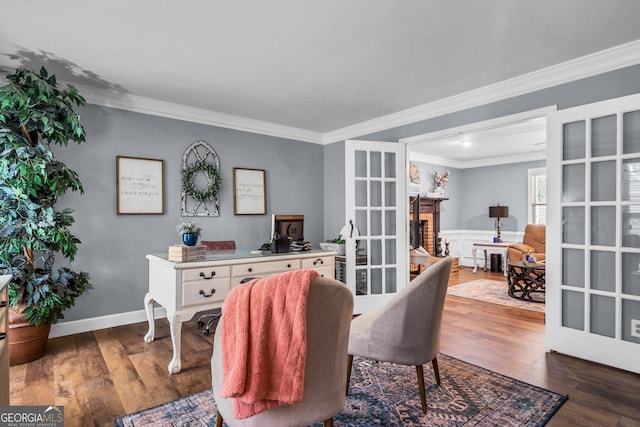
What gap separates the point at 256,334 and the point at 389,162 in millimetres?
3422

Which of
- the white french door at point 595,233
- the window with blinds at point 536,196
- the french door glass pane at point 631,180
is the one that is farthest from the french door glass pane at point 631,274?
the window with blinds at point 536,196

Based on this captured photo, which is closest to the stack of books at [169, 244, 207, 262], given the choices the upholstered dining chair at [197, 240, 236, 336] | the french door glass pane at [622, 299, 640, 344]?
the upholstered dining chair at [197, 240, 236, 336]

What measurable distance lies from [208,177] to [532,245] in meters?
5.79

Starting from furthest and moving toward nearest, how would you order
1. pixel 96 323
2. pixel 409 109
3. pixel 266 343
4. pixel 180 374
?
pixel 409 109
pixel 96 323
pixel 180 374
pixel 266 343

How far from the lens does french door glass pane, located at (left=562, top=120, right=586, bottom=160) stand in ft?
9.60

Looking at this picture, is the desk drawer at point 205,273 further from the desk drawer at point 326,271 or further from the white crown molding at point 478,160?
the white crown molding at point 478,160

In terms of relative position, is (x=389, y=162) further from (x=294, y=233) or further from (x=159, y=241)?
(x=159, y=241)

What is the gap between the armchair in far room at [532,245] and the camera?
235 inches

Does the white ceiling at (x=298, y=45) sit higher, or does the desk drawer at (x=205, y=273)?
the white ceiling at (x=298, y=45)

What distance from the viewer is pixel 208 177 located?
4348 millimetres

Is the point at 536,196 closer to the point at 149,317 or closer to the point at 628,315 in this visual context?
the point at 628,315

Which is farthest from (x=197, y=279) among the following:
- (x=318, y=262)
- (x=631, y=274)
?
(x=631, y=274)

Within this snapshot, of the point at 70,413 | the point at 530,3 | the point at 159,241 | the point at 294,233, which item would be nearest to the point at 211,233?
the point at 159,241

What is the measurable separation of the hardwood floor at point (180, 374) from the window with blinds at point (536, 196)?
4.17 metres
